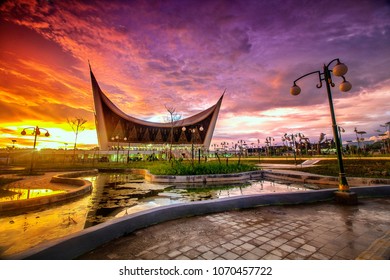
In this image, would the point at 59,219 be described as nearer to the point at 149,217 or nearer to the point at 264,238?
the point at 149,217

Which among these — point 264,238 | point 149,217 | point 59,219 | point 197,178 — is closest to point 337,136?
point 264,238

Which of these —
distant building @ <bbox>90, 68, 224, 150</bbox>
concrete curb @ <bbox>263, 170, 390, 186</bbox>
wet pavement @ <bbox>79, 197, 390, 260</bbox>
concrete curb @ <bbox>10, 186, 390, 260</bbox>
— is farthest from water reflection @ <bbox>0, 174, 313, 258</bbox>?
distant building @ <bbox>90, 68, 224, 150</bbox>

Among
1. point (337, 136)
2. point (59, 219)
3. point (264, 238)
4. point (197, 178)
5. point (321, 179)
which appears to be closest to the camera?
point (264, 238)

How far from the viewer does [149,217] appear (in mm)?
3447

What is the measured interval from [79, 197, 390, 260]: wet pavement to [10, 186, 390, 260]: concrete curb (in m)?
0.13

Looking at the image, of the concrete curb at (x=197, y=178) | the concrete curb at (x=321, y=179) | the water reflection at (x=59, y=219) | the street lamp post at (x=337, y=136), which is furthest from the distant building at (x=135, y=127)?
the street lamp post at (x=337, y=136)

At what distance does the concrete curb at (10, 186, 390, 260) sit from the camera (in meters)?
2.15

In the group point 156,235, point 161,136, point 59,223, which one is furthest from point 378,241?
point 161,136

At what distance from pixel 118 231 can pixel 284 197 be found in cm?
428

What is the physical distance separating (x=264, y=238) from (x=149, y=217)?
2.10 metres

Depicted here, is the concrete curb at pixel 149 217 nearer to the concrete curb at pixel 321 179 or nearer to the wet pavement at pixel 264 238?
the wet pavement at pixel 264 238

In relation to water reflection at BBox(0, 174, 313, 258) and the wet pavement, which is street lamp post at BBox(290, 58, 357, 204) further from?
water reflection at BBox(0, 174, 313, 258)

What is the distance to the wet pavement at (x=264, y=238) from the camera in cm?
236
